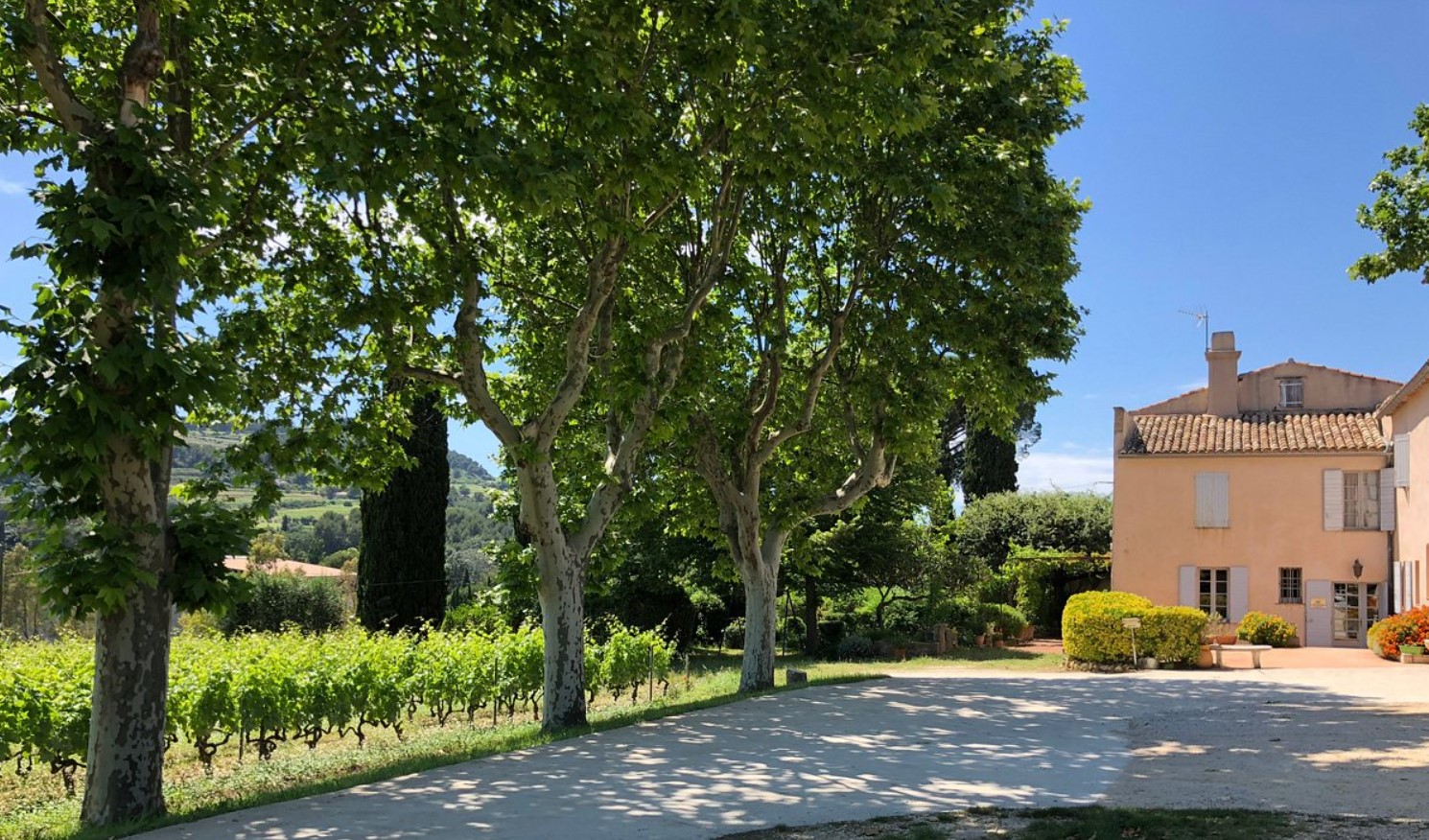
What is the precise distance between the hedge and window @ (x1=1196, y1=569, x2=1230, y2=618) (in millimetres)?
8796

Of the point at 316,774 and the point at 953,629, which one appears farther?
the point at 953,629

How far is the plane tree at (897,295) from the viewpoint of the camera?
13641mm

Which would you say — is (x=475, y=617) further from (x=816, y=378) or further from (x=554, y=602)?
(x=554, y=602)

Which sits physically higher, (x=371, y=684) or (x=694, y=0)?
(x=694, y=0)

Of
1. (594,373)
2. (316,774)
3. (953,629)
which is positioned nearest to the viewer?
(316,774)

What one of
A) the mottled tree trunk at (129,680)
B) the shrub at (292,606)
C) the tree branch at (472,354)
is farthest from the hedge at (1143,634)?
the mottled tree trunk at (129,680)

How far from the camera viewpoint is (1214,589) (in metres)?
29.1

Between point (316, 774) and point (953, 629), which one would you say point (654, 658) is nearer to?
point (316, 774)

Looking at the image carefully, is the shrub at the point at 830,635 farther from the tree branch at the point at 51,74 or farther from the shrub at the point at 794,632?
the tree branch at the point at 51,74

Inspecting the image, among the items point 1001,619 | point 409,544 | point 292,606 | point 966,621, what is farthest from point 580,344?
point 1001,619

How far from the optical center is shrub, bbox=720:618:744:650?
1166 inches

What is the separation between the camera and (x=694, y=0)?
9695 mm

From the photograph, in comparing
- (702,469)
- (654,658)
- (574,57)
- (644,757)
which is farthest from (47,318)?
(654,658)

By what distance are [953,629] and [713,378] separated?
50.1 feet
